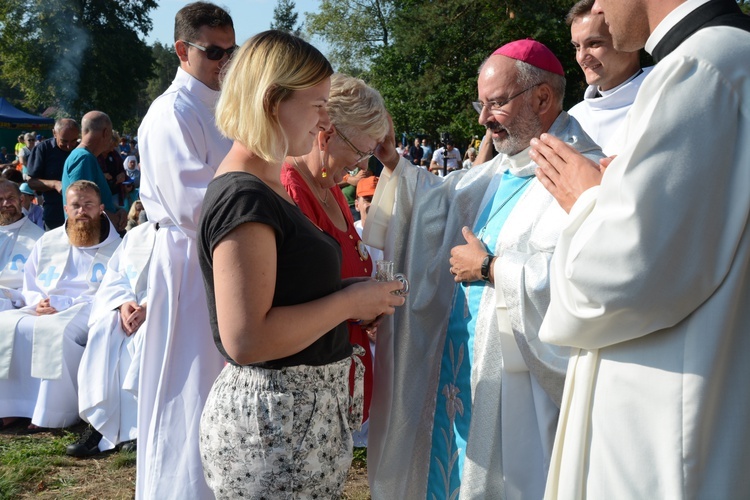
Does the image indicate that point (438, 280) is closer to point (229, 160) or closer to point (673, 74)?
point (229, 160)

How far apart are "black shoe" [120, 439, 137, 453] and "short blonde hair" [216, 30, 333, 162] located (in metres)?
3.47

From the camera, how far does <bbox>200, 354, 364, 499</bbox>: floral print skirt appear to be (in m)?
1.87

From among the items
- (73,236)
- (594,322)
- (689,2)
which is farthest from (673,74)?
(73,236)

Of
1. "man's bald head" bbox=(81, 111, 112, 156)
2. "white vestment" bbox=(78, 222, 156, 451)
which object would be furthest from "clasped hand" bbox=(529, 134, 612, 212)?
"man's bald head" bbox=(81, 111, 112, 156)

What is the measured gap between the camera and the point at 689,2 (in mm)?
1539

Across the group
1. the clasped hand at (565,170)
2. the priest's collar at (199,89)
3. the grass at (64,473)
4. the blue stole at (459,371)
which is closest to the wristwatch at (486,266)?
the blue stole at (459,371)

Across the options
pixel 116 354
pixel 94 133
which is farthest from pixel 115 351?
pixel 94 133

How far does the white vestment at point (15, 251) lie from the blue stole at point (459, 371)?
4306 mm

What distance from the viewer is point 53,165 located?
24.9 feet

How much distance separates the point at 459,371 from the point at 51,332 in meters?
3.75

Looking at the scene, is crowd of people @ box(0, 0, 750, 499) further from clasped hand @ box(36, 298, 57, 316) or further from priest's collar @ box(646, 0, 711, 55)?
clasped hand @ box(36, 298, 57, 316)

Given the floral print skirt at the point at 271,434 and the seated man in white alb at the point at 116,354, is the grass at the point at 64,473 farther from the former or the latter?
the floral print skirt at the point at 271,434

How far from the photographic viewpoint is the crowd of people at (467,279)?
1.40 meters

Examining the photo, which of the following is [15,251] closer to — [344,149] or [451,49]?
[344,149]
